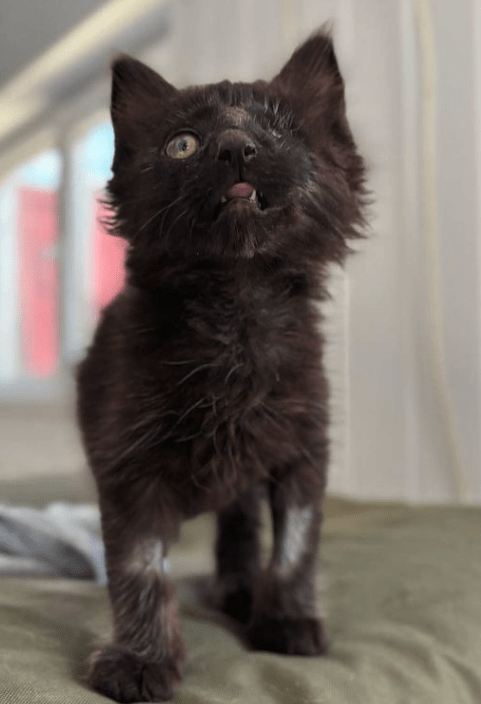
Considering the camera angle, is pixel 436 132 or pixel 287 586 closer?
pixel 287 586

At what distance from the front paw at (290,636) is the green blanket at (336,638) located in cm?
2

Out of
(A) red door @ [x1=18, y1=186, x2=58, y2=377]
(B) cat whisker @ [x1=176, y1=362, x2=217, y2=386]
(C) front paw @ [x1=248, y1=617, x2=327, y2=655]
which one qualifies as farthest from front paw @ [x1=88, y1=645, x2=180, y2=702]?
(A) red door @ [x1=18, y1=186, x2=58, y2=377]

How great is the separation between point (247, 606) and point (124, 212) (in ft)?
1.88

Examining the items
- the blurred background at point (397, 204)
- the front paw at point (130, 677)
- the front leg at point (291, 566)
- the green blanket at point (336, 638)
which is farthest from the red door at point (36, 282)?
the front paw at point (130, 677)

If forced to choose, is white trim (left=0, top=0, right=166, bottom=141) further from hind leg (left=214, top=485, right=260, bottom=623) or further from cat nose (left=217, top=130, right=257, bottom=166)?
cat nose (left=217, top=130, right=257, bottom=166)

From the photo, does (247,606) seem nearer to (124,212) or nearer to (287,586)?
(287,586)

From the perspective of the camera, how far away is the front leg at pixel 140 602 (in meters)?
0.85

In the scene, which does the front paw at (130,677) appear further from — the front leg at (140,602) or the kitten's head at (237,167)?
the kitten's head at (237,167)

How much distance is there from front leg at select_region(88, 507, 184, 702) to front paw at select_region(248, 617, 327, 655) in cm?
12

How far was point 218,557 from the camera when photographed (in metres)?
1.24

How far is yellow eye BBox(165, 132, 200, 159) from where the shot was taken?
2.65 feet

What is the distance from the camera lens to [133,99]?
0.92 m

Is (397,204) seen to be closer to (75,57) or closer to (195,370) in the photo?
(195,370)

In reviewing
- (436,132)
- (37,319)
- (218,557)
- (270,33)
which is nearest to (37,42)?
(270,33)
